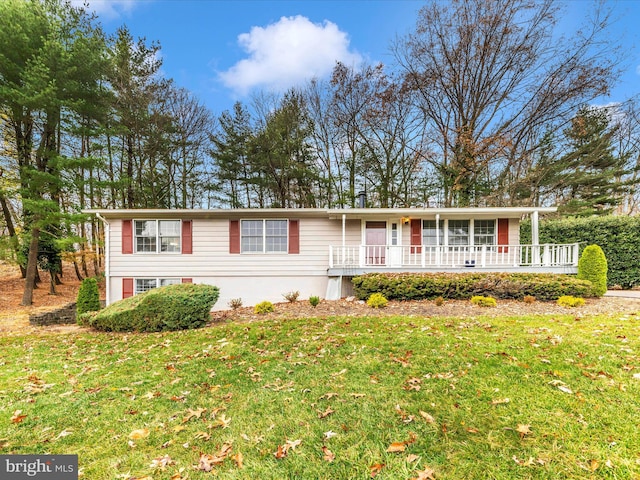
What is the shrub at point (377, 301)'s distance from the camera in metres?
7.62

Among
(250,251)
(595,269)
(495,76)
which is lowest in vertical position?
(595,269)

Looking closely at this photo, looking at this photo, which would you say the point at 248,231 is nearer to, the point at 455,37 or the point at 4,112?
the point at 4,112

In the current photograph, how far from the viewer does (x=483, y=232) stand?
11.1m

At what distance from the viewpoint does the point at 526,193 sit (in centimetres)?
1698

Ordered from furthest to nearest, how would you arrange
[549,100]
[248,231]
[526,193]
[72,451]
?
[526,193]
[549,100]
[248,231]
[72,451]

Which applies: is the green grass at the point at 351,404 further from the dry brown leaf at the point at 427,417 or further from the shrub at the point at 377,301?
the shrub at the point at 377,301

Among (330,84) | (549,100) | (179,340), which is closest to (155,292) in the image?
(179,340)

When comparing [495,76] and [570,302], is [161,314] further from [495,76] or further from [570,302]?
[495,76]

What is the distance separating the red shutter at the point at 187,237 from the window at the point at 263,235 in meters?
1.90

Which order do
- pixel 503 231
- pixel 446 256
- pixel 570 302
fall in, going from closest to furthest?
pixel 570 302, pixel 446 256, pixel 503 231

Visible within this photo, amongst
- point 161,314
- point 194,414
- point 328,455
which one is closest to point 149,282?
point 161,314

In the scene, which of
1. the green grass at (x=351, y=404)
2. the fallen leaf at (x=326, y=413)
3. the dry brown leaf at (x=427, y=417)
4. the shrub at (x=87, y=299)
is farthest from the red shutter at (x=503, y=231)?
the shrub at (x=87, y=299)

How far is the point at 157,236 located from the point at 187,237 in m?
1.10

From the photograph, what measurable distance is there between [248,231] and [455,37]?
45.8 ft
